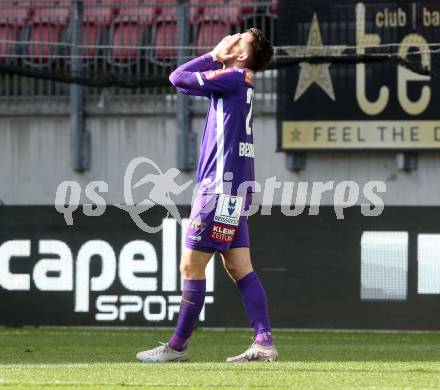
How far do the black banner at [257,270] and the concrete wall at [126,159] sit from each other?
9.25 ft

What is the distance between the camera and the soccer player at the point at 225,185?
6.70m

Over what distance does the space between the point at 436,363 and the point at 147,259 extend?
189 inches

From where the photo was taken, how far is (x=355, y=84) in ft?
47.2

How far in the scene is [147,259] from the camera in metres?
11.3

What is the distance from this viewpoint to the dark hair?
6.81 m

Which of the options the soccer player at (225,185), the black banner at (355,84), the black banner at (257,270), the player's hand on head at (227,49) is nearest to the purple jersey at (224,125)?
the soccer player at (225,185)

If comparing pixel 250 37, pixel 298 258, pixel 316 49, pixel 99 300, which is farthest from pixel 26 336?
pixel 316 49

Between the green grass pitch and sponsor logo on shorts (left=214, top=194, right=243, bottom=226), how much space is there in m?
0.80

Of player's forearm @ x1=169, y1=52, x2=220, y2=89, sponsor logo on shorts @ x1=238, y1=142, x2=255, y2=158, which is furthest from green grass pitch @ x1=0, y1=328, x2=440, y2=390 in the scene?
player's forearm @ x1=169, y1=52, x2=220, y2=89

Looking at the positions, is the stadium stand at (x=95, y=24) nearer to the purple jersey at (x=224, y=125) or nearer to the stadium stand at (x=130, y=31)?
the stadium stand at (x=130, y=31)

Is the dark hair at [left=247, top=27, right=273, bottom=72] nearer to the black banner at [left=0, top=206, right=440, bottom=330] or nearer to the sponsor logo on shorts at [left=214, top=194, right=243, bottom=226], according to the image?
the sponsor logo on shorts at [left=214, top=194, right=243, bottom=226]

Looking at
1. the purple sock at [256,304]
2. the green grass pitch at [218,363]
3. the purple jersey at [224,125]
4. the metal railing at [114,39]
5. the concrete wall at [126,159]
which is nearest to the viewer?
the green grass pitch at [218,363]

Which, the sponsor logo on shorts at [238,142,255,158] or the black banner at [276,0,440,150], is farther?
the black banner at [276,0,440,150]

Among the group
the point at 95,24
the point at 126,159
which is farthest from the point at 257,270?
the point at 95,24
